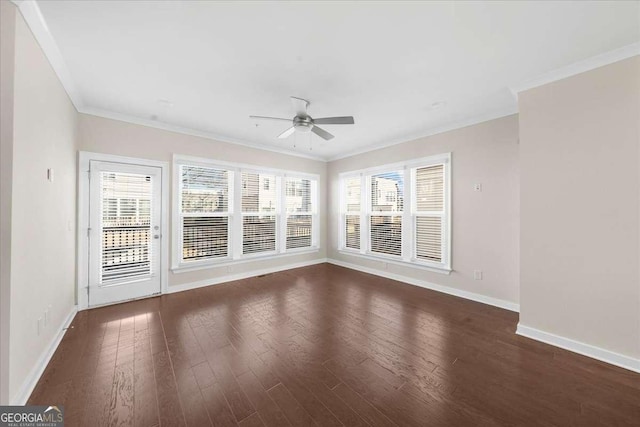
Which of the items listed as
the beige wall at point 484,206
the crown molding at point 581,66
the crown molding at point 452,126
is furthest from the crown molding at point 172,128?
the crown molding at point 581,66

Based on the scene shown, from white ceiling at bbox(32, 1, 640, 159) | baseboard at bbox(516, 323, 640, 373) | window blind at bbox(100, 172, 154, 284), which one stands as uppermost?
white ceiling at bbox(32, 1, 640, 159)

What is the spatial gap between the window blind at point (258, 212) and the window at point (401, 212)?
173 cm

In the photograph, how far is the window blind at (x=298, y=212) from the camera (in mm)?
5609

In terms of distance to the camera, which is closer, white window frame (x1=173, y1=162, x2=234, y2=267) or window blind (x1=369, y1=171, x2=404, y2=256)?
white window frame (x1=173, y1=162, x2=234, y2=267)

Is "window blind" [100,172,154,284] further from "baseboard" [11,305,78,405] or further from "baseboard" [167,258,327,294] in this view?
"baseboard" [11,305,78,405]

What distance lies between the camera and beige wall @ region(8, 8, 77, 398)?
167 cm

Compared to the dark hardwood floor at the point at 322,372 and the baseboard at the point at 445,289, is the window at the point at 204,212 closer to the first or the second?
the dark hardwood floor at the point at 322,372

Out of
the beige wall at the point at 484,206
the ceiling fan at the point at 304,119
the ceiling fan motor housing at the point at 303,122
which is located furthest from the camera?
the beige wall at the point at 484,206

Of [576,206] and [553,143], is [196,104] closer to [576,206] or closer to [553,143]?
[553,143]

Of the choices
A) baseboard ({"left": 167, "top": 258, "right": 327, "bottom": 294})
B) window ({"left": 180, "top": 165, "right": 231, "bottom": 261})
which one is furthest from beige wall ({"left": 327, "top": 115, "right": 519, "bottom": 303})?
window ({"left": 180, "top": 165, "right": 231, "bottom": 261})

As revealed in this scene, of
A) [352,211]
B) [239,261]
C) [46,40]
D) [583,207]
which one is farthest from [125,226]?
[583,207]

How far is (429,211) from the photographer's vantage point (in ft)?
14.1

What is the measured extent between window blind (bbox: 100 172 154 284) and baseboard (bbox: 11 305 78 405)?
866 mm

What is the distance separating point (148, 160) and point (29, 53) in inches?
80.5
